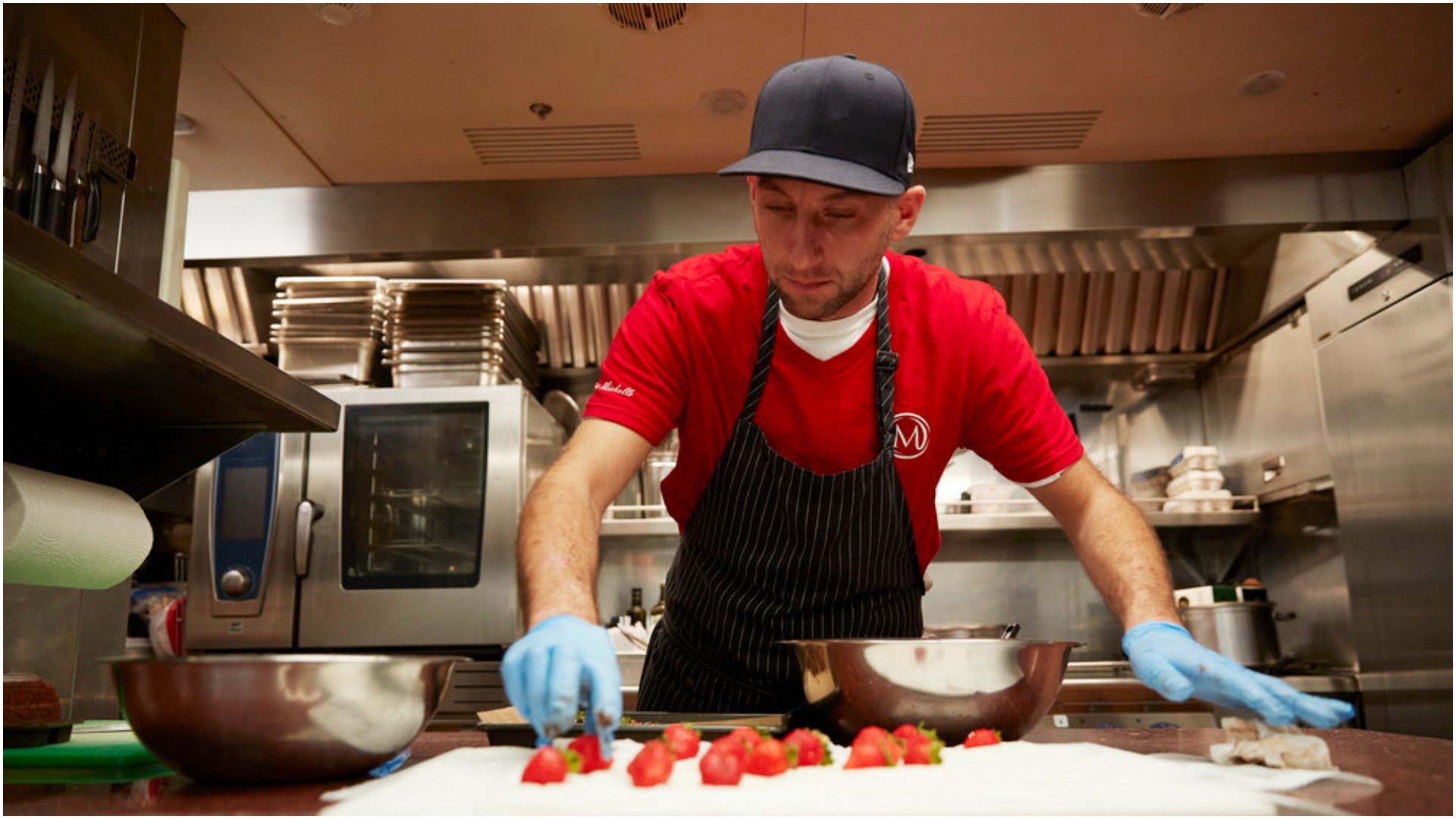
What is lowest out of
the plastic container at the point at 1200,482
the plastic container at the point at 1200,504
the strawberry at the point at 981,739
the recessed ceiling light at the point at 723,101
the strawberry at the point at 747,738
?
the strawberry at the point at 981,739

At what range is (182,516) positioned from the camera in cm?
419

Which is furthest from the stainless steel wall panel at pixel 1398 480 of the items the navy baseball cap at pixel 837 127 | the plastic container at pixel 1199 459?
the navy baseball cap at pixel 837 127

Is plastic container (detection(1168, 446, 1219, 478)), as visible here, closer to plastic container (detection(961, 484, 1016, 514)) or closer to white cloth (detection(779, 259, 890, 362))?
plastic container (detection(961, 484, 1016, 514))

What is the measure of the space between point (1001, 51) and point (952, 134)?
434 millimetres

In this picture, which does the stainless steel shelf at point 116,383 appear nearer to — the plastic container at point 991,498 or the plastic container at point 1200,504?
the plastic container at point 991,498

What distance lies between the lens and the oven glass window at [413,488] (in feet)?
11.5

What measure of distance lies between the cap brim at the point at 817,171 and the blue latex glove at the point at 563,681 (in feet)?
2.26

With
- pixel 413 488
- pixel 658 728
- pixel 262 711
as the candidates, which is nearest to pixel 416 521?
pixel 413 488

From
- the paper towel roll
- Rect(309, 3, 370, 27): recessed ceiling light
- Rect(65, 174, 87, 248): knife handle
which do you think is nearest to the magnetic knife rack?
Rect(65, 174, 87, 248): knife handle

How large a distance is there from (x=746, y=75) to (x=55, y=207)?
1.66m

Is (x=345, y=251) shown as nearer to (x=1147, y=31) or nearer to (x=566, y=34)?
(x=566, y=34)

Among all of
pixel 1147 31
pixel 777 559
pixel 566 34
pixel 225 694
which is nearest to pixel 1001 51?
pixel 1147 31

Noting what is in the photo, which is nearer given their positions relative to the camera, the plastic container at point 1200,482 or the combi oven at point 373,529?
the combi oven at point 373,529

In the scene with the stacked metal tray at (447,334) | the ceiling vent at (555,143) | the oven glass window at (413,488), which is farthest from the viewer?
the stacked metal tray at (447,334)
